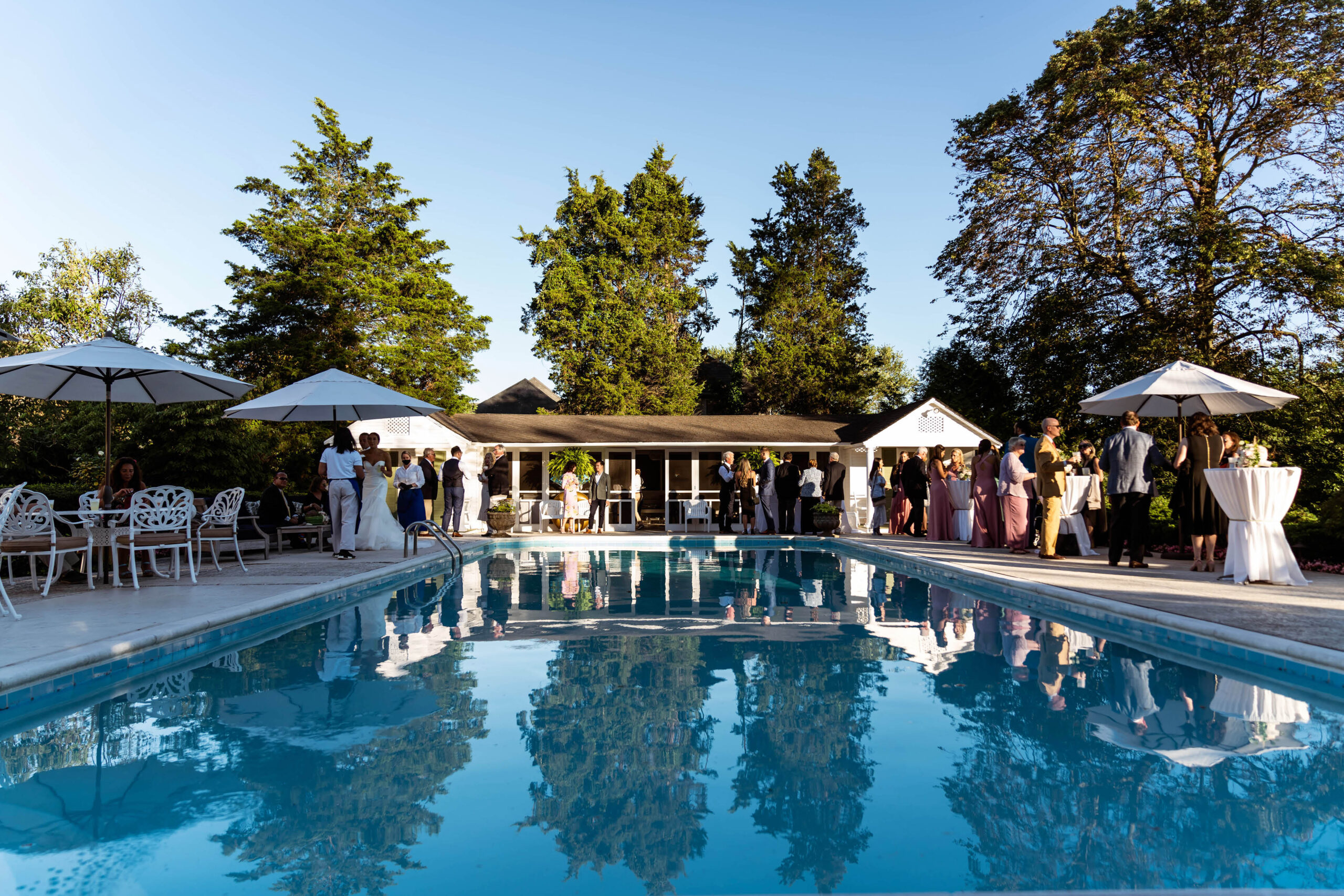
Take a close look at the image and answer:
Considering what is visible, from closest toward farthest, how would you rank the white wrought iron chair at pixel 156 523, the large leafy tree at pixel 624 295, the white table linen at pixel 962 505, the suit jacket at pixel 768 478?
the white wrought iron chair at pixel 156 523 → the white table linen at pixel 962 505 → the suit jacket at pixel 768 478 → the large leafy tree at pixel 624 295

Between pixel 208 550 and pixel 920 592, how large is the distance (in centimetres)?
985

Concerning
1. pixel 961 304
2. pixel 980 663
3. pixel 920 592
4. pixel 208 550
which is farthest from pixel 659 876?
pixel 961 304

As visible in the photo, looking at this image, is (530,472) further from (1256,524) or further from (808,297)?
(1256,524)

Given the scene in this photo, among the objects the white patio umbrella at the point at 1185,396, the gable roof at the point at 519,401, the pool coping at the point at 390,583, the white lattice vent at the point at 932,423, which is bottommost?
the pool coping at the point at 390,583

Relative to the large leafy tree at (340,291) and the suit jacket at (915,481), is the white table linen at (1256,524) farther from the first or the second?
the large leafy tree at (340,291)

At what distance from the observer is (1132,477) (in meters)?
9.34

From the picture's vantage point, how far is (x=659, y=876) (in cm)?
277

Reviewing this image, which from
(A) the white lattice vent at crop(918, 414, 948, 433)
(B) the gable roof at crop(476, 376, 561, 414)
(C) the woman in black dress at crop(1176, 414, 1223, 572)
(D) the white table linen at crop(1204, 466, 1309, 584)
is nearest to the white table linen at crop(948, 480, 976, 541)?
(C) the woman in black dress at crop(1176, 414, 1223, 572)

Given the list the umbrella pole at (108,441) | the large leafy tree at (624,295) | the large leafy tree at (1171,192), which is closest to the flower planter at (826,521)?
the large leafy tree at (1171,192)

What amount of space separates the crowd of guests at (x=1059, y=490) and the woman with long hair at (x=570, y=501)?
7034 mm

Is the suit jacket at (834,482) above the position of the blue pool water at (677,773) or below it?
above

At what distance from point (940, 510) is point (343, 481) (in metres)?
11.0

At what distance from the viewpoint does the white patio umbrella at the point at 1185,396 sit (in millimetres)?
9742

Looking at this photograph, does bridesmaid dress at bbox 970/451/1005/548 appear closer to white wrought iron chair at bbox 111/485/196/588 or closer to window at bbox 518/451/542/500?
white wrought iron chair at bbox 111/485/196/588
